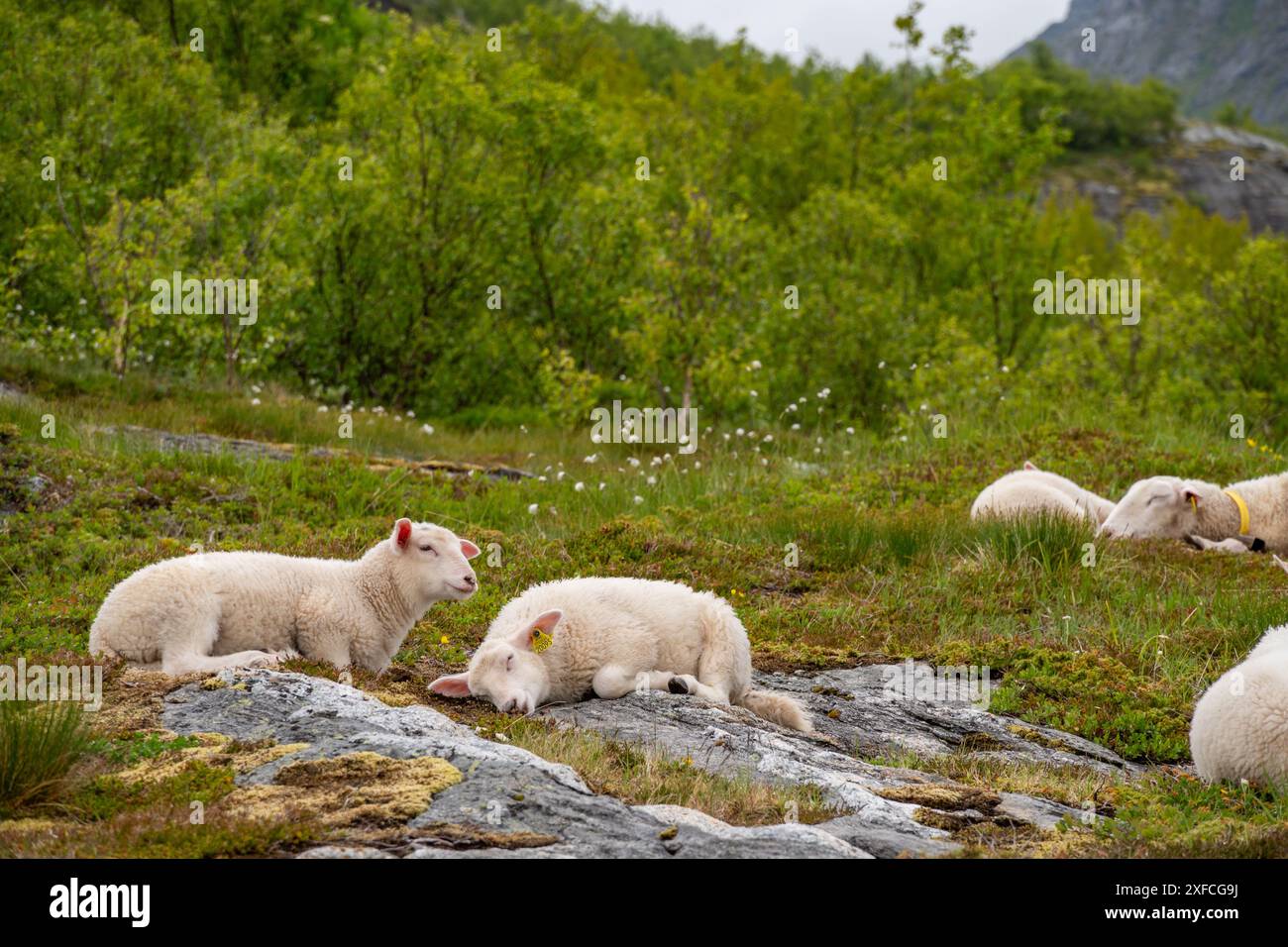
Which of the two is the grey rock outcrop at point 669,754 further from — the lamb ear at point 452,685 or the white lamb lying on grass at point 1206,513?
the white lamb lying on grass at point 1206,513

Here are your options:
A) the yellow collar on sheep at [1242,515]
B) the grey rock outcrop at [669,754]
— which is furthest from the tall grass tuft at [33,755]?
the yellow collar on sheep at [1242,515]

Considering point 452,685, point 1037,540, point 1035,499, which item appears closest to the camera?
point 452,685

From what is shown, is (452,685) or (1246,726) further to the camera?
(452,685)

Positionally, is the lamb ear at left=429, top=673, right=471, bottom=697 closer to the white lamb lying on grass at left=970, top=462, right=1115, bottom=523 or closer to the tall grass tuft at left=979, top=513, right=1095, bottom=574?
the tall grass tuft at left=979, top=513, right=1095, bottom=574

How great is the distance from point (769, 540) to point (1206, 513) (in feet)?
17.9

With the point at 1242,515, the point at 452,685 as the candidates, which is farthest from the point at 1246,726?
the point at 1242,515

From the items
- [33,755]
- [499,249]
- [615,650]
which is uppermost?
[499,249]

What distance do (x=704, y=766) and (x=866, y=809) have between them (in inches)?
37.8

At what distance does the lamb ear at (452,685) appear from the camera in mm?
7777

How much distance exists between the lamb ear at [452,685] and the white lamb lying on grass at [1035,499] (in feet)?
24.3

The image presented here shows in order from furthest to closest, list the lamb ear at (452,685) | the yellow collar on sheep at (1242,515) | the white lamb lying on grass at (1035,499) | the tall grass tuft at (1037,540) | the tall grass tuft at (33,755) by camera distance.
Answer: the yellow collar on sheep at (1242,515)
the white lamb lying on grass at (1035,499)
the tall grass tuft at (1037,540)
the lamb ear at (452,685)
the tall grass tuft at (33,755)

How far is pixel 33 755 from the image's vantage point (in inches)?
210

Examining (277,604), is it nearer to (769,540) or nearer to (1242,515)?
(769,540)

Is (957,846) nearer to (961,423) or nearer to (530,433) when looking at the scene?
(961,423)
